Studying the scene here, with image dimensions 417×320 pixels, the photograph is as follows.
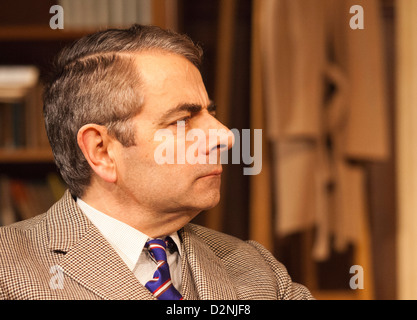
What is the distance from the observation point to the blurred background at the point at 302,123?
1.57 m

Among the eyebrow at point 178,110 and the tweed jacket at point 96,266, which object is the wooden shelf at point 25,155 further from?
the eyebrow at point 178,110

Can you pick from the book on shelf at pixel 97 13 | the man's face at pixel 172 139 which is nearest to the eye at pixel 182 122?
the man's face at pixel 172 139

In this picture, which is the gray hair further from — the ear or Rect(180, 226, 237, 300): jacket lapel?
Rect(180, 226, 237, 300): jacket lapel

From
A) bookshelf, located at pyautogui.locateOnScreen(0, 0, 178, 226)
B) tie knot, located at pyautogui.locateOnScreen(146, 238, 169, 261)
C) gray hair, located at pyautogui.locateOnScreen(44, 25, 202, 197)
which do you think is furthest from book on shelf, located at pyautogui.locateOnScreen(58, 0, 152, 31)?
tie knot, located at pyautogui.locateOnScreen(146, 238, 169, 261)

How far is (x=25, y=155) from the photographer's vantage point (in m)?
1.55

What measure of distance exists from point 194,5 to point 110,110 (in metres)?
1.18

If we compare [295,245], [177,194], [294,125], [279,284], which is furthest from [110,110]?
[295,245]

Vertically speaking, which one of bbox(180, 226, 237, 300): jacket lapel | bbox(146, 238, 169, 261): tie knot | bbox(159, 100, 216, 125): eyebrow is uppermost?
bbox(159, 100, 216, 125): eyebrow

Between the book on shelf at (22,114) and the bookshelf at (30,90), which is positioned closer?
the bookshelf at (30,90)

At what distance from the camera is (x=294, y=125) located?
158 cm

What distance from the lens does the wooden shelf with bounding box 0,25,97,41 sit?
1.46 metres

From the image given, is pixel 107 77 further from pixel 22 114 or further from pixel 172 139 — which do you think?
pixel 22 114

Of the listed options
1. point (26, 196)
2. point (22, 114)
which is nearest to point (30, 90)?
point (22, 114)
